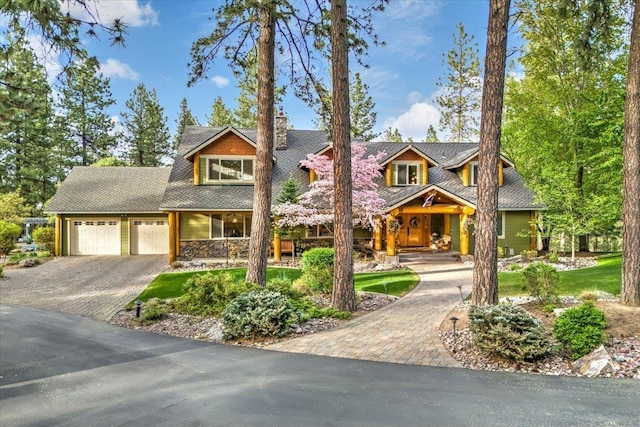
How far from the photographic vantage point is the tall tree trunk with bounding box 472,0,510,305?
679 centimetres

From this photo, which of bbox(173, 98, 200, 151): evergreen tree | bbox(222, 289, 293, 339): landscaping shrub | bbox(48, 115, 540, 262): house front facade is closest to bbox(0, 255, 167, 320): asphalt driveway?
bbox(48, 115, 540, 262): house front facade

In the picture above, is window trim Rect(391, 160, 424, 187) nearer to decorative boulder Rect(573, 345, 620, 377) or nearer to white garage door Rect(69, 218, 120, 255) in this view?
white garage door Rect(69, 218, 120, 255)

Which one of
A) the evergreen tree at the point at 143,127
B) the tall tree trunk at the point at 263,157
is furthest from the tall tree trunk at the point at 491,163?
the evergreen tree at the point at 143,127

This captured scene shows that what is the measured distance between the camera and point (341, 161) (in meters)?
8.24

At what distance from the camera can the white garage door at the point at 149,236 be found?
2073 cm

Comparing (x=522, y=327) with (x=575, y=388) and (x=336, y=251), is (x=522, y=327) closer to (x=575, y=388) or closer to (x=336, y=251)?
(x=575, y=388)

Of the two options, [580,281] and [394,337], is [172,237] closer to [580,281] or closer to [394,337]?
[394,337]

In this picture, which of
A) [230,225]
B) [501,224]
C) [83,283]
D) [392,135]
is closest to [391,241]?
[501,224]

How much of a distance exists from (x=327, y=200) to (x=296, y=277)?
532 cm

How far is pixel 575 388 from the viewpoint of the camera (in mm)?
4590

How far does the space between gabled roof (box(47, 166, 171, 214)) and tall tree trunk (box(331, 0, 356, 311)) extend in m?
15.1

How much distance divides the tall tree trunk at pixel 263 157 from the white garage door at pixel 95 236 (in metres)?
14.6

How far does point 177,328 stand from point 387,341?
13.8ft

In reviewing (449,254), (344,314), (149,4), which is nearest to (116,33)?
(344,314)
